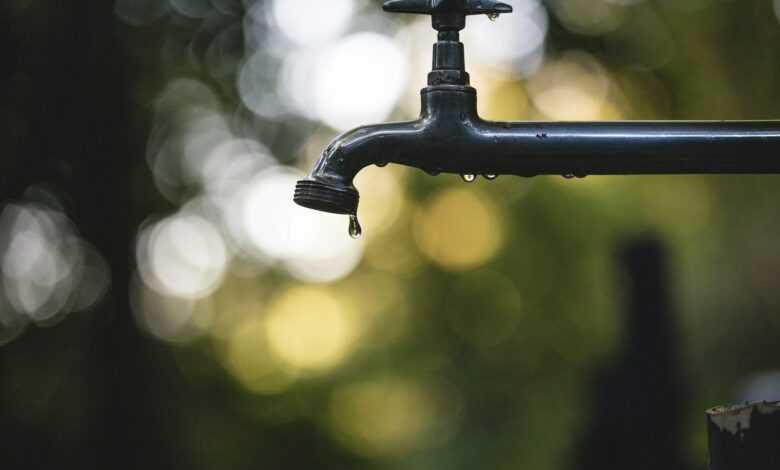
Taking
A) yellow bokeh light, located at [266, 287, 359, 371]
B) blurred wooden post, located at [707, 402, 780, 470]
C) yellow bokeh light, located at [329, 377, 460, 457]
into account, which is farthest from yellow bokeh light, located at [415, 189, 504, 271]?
blurred wooden post, located at [707, 402, 780, 470]

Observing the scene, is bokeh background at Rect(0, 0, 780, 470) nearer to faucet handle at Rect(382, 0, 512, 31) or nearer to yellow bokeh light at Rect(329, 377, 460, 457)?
yellow bokeh light at Rect(329, 377, 460, 457)

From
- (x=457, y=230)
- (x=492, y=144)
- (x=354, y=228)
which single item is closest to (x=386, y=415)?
(x=457, y=230)

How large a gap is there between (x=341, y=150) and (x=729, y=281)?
196 inches

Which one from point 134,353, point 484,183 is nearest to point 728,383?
point 484,183

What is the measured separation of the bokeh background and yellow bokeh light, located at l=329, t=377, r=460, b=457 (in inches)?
1.0

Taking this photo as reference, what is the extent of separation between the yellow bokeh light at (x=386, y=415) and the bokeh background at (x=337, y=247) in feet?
0.08

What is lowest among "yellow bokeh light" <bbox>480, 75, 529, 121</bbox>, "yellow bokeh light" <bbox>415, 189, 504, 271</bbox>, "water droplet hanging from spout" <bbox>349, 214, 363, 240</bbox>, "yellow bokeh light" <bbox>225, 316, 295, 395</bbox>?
"yellow bokeh light" <bbox>225, 316, 295, 395</bbox>

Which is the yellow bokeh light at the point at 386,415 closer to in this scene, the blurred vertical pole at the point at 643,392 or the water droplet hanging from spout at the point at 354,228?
the blurred vertical pole at the point at 643,392

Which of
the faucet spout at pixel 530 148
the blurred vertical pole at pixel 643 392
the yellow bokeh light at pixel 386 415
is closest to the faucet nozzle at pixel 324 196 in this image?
the faucet spout at pixel 530 148

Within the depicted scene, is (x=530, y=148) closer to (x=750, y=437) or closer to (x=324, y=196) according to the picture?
(x=324, y=196)

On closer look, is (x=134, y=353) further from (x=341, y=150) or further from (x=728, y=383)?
(x=341, y=150)

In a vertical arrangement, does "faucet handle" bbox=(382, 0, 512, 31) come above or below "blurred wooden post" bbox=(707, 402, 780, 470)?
above

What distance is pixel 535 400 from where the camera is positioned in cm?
650

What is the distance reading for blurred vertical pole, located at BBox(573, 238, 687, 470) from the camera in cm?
286
